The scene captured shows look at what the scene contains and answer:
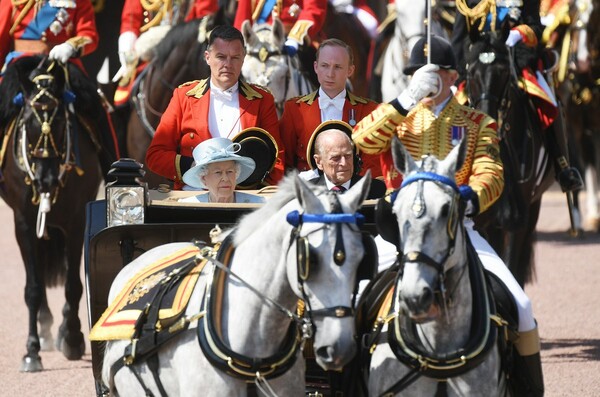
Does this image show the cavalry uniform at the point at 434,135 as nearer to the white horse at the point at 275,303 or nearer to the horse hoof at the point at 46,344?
the white horse at the point at 275,303

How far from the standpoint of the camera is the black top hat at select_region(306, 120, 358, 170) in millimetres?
6965

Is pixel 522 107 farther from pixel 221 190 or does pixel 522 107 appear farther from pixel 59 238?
pixel 221 190

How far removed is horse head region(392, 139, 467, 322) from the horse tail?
17.1 ft

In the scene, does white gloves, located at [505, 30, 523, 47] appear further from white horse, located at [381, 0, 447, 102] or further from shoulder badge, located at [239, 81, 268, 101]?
shoulder badge, located at [239, 81, 268, 101]

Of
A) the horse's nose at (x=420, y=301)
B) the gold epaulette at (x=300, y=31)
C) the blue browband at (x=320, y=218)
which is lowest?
the horse's nose at (x=420, y=301)

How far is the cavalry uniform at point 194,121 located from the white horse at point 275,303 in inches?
73.3

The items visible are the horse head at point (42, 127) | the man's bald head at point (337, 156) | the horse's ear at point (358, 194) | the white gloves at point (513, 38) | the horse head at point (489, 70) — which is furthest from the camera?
the white gloves at point (513, 38)

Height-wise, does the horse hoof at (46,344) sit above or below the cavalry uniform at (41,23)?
below

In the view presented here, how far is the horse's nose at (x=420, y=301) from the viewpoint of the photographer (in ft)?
16.8

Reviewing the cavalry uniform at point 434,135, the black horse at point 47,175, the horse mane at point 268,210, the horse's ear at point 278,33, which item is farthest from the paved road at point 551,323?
the horse mane at point 268,210

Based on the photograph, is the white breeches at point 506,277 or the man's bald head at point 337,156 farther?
the man's bald head at point 337,156

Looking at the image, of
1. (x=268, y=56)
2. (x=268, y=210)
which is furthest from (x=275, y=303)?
(x=268, y=56)

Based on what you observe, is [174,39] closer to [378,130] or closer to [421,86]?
[378,130]

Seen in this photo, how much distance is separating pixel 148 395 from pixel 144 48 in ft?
20.7
